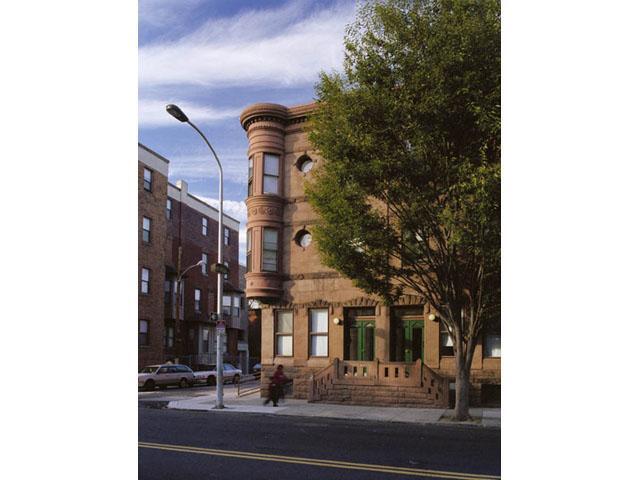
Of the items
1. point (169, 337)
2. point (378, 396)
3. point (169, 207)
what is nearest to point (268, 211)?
point (169, 207)

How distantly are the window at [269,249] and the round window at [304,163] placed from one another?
168cm

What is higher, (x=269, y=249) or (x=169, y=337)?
(x=269, y=249)

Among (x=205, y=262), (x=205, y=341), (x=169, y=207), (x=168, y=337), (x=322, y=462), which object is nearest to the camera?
(x=322, y=462)

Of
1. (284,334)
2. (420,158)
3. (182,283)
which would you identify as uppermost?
(420,158)

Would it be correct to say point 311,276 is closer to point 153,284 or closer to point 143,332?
point 143,332

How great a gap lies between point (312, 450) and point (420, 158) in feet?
14.7

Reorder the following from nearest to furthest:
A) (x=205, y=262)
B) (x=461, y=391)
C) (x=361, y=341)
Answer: (x=461, y=391) < (x=361, y=341) < (x=205, y=262)

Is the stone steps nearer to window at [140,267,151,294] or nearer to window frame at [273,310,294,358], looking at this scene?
window frame at [273,310,294,358]

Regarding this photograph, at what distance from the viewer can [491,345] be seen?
1228 cm

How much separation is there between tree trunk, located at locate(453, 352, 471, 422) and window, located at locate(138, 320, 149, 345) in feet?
27.7

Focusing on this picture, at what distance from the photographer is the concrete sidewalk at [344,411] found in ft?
33.7

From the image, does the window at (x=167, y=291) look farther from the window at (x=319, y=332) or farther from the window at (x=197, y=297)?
the window at (x=319, y=332)

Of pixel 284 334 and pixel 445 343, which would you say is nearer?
pixel 445 343
